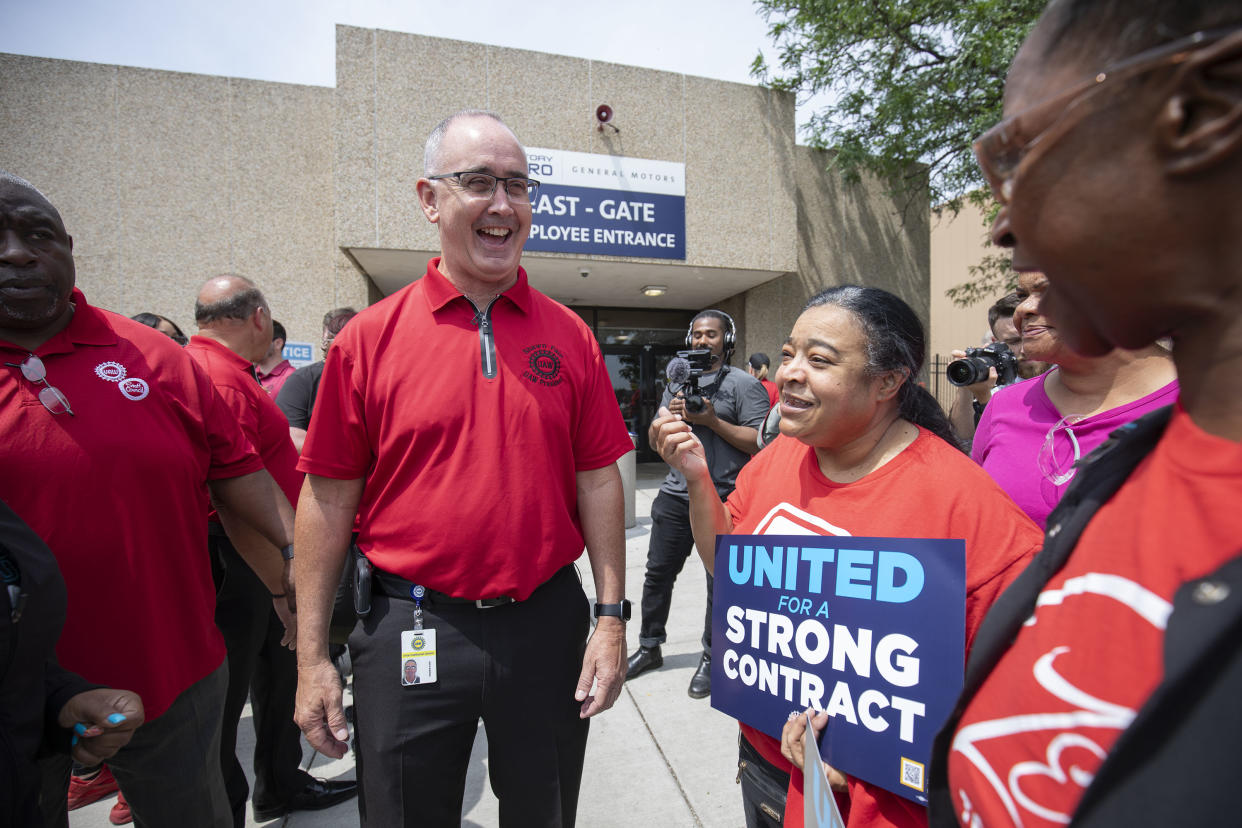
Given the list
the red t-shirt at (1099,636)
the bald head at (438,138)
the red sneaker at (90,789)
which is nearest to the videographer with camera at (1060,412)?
the red t-shirt at (1099,636)

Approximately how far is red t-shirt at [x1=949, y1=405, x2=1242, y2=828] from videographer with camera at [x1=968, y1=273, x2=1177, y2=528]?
1131 mm

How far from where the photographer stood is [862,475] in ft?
5.21

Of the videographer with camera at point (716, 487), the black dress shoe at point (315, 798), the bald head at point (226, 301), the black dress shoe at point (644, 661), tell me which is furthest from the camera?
the black dress shoe at point (644, 661)

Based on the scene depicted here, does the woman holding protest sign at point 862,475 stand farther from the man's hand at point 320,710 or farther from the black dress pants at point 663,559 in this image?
the black dress pants at point 663,559

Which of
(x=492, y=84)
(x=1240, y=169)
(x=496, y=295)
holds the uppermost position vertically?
(x=492, y=84)

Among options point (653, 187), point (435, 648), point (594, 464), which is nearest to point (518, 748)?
point (435, 648)

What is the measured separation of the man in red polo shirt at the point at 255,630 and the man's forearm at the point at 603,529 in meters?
1.14

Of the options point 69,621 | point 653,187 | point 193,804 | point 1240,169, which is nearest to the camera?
point 1240,169

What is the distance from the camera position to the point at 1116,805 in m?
0.56

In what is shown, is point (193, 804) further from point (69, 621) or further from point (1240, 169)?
point (1240, 169)

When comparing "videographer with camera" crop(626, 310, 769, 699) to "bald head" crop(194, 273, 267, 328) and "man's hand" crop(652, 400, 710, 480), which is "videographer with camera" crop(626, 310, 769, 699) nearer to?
"man's hand" crop(652, 400, 710, 480)

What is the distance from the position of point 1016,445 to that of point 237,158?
361 inches

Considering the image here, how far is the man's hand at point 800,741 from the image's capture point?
1372 mm

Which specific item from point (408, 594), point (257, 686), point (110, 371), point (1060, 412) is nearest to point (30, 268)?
point (110, 371)
